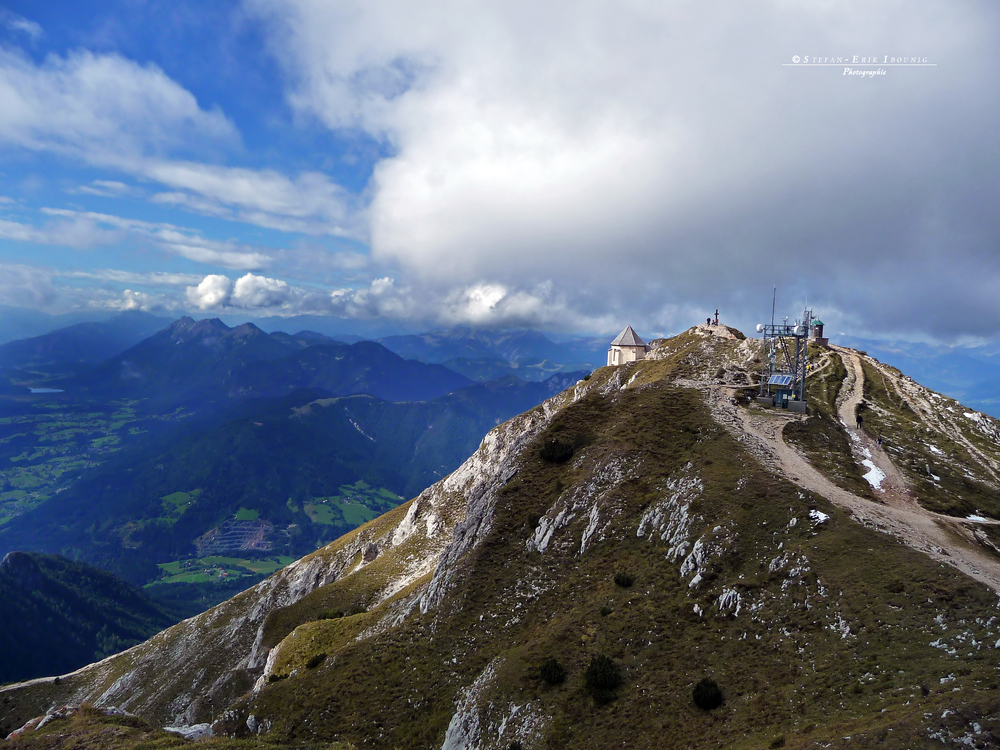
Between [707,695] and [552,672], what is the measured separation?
41.4 ft

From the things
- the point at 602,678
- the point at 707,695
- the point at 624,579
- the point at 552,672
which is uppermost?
the point at 624,579

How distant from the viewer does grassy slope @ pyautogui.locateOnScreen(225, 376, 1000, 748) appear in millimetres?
27297

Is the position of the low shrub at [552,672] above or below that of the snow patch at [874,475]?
below

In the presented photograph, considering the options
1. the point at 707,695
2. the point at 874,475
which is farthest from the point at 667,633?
the point at 874,475

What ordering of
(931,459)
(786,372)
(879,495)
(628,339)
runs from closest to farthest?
(879,495) → (931,459) → (786,372) → (628,339)

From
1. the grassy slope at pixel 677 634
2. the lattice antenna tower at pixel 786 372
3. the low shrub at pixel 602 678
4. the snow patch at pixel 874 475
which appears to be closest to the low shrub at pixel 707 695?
the grassy slope at pixel 677 634

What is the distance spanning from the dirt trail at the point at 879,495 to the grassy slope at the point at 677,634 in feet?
8.56

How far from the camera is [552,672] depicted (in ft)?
129

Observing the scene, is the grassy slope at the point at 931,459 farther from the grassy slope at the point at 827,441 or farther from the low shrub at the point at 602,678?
the low shrub at the point at 602,678

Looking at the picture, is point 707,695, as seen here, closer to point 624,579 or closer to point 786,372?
point 624,579

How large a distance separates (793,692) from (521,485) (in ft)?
124

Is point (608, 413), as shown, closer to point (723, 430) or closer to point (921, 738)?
point (723, 430)

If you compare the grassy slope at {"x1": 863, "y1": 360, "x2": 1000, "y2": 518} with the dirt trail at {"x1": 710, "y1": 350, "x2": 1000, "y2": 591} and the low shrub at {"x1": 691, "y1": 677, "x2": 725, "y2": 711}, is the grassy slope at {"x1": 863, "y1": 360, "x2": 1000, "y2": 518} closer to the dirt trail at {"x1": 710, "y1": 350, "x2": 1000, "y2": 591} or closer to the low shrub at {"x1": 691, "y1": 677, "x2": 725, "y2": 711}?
the dirt trail at {"x1": 710, "y1": 350, "x2": 1000, "y2": 591}

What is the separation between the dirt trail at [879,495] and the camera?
36.6 metres
